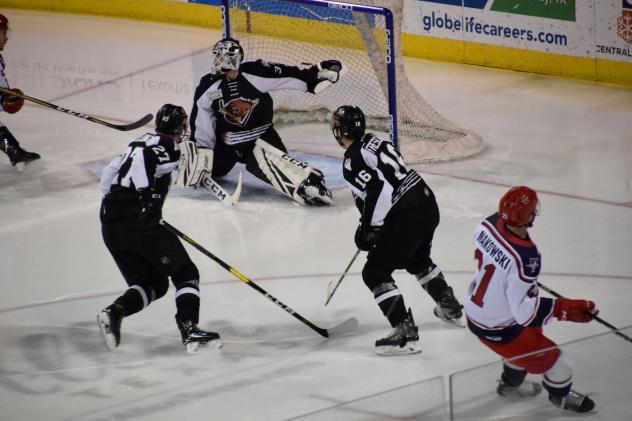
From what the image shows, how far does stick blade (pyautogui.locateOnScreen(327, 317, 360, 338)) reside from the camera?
4.93 meters

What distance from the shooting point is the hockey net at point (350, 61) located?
7371mm

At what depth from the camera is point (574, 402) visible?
3330 millimetres

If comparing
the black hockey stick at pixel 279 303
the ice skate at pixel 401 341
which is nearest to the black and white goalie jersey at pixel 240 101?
the black hockey stick at pixel 279 303

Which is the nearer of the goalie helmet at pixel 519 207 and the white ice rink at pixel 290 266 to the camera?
the goalie helmet at pixel 519 207

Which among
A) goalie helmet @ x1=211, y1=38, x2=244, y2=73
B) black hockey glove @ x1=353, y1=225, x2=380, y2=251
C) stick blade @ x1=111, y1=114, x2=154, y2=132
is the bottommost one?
black hockey glove @ x1=353, y1=225, x2=380, y2=251

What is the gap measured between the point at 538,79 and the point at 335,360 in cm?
502

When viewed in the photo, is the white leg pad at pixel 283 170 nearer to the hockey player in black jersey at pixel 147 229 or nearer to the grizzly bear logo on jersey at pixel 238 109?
the grizzly bear logo on jersey at pixel 238 109

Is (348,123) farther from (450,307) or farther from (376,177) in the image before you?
→ (450,307)

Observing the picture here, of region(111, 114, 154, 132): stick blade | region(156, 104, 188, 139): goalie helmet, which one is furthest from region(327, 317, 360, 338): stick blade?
region(111, 114, 154, 132): stick blade

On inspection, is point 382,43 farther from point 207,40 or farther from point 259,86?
point 207,40

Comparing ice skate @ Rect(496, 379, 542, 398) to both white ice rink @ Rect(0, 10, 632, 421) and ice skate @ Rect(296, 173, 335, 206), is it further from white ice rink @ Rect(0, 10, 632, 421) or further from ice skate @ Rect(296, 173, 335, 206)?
ice skate @ Rect(296, 173, 335, 206)

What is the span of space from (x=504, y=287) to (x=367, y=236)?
959 millimetres

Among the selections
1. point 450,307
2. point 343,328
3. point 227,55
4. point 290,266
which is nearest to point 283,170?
point 227,55

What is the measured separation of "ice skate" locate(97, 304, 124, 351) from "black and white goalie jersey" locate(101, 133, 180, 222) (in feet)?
1.17
